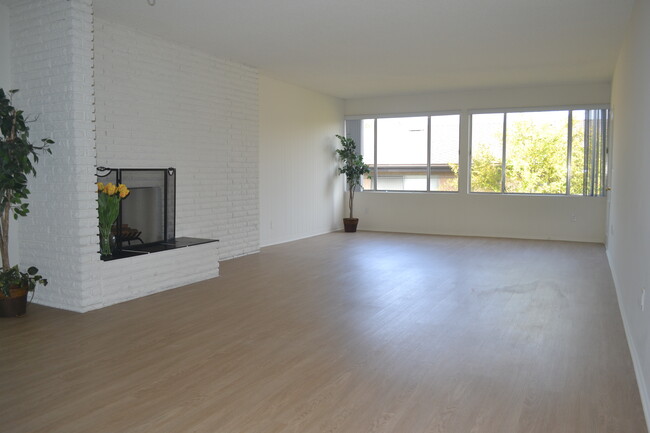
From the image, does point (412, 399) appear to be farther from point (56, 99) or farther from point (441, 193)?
point (441, 193)

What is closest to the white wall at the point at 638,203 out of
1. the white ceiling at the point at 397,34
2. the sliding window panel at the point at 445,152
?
the white ceiling at the point at 397,34

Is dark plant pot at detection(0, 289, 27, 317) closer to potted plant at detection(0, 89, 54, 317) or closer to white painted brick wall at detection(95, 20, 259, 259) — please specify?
potted plant at detection(0, 89, 54, 317)

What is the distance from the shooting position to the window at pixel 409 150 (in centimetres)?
972

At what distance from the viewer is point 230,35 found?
18.4 ft

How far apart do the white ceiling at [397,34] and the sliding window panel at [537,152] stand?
3.48 ft

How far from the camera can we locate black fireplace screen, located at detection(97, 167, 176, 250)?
523cm

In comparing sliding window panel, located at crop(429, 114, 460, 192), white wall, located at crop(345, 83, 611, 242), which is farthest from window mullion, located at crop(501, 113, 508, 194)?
sliding window panel, located at crop(429, 114, 460, 192)

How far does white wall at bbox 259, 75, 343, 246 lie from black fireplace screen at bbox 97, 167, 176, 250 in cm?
221

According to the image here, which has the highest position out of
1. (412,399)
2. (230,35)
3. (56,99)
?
(230,35)

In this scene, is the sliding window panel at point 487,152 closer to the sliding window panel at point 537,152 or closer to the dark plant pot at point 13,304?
the sliding window panel at point 537,152

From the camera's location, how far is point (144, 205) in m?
5.61

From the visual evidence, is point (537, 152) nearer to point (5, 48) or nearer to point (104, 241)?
point (104, 241)

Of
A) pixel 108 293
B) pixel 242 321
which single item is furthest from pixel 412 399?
pixel 108 293

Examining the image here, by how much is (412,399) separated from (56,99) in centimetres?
369
